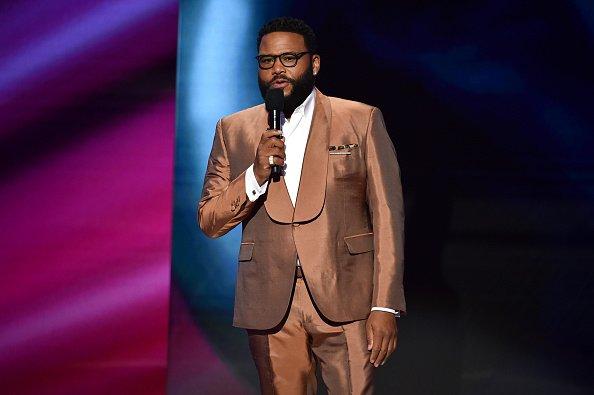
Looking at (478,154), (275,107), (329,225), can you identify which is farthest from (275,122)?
(478,154)

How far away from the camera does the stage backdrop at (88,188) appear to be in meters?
3.50

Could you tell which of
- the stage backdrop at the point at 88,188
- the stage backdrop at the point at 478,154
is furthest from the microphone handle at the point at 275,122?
the stage backdrop at the point at 88,188

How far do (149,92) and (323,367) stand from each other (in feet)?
5.16

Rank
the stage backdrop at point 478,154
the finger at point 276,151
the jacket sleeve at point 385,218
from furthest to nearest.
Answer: the stage backdrop at point 478,154 < the jacket sleeve at point 385,218 < the finger at point 276,151

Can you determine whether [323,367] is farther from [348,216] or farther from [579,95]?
[579,95]

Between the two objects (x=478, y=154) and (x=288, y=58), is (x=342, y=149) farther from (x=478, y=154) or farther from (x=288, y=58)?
(x=478, y=154)

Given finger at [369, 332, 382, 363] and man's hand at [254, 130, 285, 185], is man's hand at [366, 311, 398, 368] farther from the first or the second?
man's hand at [254, 130, 285, 185]

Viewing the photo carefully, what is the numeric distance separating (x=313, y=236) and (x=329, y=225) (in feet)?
0.16

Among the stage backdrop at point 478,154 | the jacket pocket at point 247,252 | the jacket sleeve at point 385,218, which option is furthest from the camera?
the stage backdrop at point 478,154

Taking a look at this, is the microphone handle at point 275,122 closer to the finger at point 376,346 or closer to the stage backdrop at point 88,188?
the finger at point 376,346

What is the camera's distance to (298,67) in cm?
234

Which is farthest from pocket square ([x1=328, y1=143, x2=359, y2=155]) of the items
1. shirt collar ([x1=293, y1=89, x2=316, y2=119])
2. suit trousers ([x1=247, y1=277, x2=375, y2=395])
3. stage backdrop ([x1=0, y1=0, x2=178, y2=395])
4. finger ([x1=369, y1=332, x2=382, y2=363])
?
stage backdrop ([x1=0, y1=0, x2=178, y2=395])

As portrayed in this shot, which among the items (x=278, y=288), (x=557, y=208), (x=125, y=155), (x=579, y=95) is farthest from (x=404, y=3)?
(x=278, y=288)

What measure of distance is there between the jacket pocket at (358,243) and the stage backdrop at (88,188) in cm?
133
